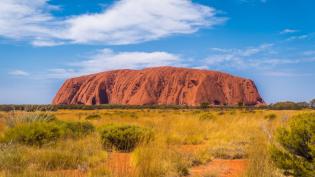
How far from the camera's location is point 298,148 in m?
5.77

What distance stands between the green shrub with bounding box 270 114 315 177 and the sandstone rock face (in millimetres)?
129108

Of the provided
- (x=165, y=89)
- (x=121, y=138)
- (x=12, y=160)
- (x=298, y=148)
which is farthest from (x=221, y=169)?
(x=165, y=89)

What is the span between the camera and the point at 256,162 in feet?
20.7

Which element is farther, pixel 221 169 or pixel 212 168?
pixel 212 168

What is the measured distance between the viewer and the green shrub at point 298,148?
5383 mm

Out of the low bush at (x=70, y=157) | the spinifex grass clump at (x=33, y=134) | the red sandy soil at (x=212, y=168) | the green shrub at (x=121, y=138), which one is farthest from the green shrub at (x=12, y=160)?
the green shrub at (x=121, y=138)

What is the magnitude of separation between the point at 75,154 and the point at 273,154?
445 centimetres

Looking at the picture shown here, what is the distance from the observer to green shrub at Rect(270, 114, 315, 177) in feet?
17.7

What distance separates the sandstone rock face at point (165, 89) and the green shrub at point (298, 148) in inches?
5083

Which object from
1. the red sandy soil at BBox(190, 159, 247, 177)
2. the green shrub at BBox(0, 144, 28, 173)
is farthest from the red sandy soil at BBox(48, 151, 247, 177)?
the green shrub at BBox(0, 144, 28, 173)

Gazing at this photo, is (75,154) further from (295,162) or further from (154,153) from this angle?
(295,162)

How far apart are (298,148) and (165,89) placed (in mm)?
143364

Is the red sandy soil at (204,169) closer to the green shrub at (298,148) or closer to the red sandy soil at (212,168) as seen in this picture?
the red sandy soil at (212,168)

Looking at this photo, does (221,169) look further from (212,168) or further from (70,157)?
(70,157)
